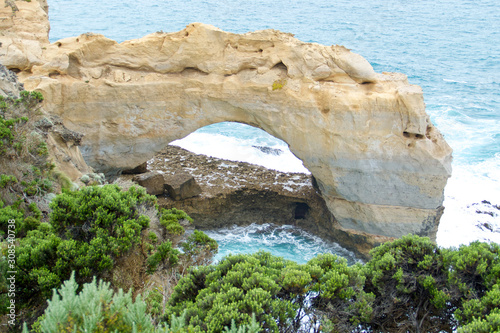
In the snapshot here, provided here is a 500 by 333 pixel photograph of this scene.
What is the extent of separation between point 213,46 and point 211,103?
194 cm

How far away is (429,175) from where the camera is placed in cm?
1412

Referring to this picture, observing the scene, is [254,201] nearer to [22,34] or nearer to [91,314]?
[22,34]

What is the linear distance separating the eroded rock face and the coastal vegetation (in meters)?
7.06

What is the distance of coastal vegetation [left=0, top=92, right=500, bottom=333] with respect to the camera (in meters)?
5.71

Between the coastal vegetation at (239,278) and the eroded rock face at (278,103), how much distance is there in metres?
7.06

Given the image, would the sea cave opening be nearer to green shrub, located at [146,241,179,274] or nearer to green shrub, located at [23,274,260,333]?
green shrub, located at [146,241,179,274]

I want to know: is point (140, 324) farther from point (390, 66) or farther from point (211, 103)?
point (390, 66)

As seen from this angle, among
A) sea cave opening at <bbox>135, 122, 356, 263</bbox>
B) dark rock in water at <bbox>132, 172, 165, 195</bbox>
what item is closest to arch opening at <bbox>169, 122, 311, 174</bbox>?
sea cave opening at <bbox>135, 122, 356, 263</bbox>

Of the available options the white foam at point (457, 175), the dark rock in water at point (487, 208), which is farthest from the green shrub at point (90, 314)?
the dark rock in water at point (487, 208)

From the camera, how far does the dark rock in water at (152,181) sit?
658 inches

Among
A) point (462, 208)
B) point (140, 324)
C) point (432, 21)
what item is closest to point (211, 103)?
point (140, 324)

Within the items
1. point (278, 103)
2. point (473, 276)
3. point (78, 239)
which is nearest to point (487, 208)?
point (278, 103)

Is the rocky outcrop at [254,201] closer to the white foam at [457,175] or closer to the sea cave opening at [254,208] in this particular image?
the sea cave opening at [254,208]

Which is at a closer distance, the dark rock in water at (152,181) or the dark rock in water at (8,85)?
the dark rock in water at (8,85)
